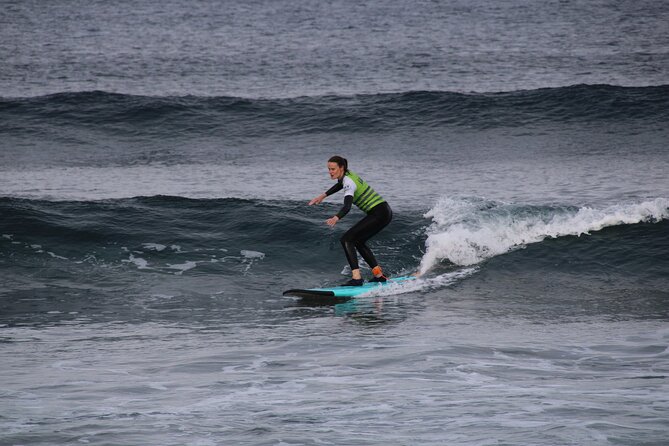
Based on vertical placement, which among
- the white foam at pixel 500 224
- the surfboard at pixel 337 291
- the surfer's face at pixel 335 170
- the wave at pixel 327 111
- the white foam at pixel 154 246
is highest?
the wave at pixel 327 111

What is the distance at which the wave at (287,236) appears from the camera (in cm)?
1326

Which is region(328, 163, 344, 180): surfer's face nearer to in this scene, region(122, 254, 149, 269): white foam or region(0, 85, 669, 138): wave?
region(122, 254, 149, 269): white foam

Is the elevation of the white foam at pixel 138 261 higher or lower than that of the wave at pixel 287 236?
lower

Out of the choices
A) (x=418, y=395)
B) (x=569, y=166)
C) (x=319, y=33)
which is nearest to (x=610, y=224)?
(x=569, y=166)

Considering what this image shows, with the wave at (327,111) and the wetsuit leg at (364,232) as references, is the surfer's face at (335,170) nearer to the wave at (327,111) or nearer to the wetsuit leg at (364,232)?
the wetsuit leg at (364,232)

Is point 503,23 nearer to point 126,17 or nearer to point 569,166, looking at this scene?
point 126,17

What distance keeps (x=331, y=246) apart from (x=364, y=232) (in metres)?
3.02

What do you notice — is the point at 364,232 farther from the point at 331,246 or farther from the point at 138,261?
the point at 138,261

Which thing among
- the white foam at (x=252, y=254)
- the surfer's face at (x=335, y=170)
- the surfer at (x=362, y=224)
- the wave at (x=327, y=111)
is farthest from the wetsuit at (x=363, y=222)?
the wave at (x=327, y=111)

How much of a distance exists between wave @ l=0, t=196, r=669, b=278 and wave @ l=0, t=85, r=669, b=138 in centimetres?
823

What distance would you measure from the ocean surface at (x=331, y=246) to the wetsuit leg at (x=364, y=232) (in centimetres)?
61

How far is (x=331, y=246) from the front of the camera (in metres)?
14.3

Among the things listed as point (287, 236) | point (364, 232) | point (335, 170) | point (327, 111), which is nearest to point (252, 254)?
point (287, 236)

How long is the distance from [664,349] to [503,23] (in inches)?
1445
